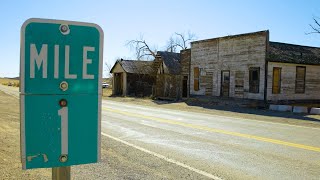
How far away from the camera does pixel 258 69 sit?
25.7 meters

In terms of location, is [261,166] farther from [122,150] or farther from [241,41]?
[241,41]

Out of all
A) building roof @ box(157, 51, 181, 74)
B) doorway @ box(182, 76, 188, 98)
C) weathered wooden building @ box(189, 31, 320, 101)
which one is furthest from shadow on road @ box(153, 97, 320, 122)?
building roof @ box(157, 51, 181, 74)

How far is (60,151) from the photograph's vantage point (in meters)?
1.96

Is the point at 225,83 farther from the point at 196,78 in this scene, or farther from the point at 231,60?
the point at 196,78

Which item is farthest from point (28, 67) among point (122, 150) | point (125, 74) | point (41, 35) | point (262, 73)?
point (125, 74)

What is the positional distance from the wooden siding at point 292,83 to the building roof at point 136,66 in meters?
21.3

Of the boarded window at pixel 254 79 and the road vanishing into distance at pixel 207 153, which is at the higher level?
the boarded window at pixel 254 79

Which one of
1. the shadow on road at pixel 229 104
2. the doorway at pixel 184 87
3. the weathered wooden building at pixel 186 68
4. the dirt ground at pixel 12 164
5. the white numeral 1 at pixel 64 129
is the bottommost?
the shadow on road at pixel 229 104

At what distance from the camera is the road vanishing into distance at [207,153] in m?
6.05

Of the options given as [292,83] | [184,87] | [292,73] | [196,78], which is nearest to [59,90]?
[292,73]

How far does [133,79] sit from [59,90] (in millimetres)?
43367

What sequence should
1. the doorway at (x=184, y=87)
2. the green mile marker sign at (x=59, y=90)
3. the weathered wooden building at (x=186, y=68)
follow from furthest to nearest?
the doorway at (x=184, y=87) < the weathered wooden building at (x=186, y=68) < the green mile marker sign at (x=59, y=90)

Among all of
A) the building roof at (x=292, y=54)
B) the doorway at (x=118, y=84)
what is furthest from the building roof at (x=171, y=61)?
the building roof at (x=292, y=54)

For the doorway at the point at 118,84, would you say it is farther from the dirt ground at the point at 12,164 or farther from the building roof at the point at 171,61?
the dirt ground at the point at 12,164
